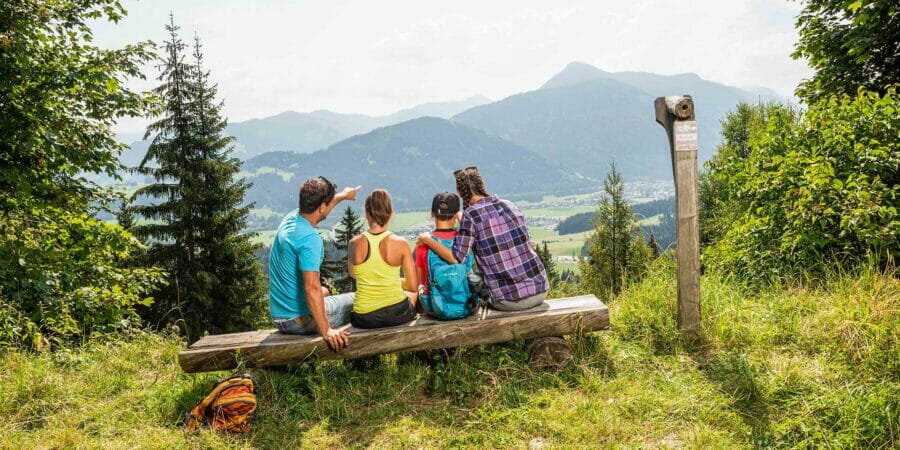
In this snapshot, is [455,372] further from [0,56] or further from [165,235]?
[165,235]

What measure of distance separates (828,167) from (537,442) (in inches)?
181

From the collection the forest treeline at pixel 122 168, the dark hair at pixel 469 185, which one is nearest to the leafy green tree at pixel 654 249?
the forest treeline at pixel 122 168

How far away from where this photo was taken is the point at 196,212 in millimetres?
21234

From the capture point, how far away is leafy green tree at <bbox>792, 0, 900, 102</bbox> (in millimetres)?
9164

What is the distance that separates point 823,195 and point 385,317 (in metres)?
4.79

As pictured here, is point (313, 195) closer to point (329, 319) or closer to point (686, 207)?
point (329, 319)

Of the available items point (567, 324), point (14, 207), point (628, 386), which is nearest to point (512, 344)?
point (567, 324)

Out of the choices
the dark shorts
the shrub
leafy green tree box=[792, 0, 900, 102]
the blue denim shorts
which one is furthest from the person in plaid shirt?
leafy green tree box=[792, 0, 900, 102]

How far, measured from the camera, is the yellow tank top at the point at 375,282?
176 inches

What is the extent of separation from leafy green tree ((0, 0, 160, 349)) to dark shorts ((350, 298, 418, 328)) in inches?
168

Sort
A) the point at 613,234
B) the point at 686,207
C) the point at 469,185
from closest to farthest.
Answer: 1. the point at 686,207
2. the point at 469,185
3. the point at 613,234

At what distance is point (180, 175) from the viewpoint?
21141 mm

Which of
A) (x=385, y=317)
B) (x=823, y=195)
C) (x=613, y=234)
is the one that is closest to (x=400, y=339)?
(x=385, y=317)

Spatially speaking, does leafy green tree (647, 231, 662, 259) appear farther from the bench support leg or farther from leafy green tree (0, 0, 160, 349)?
leafy green tree (0, 0, 160, 349)
